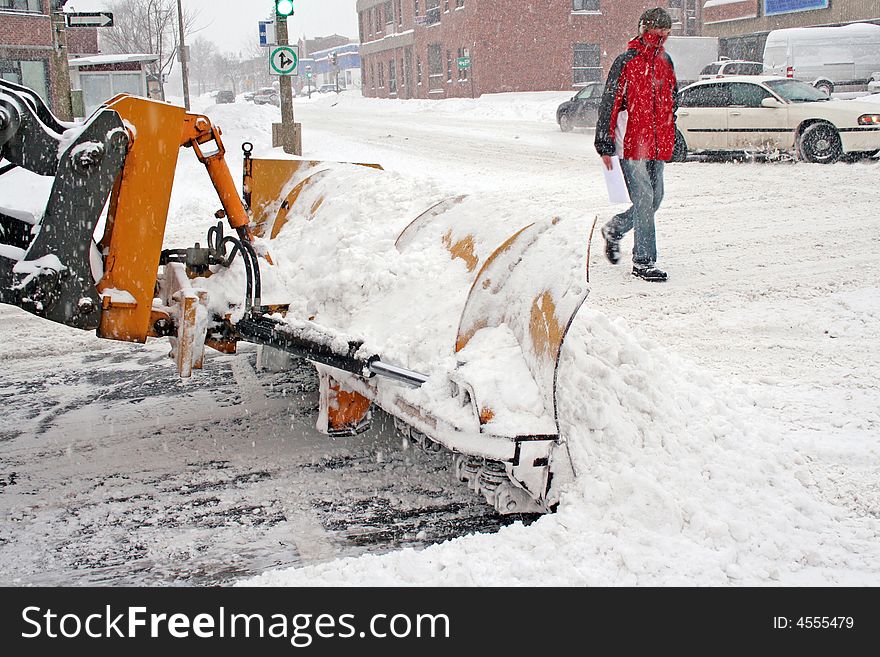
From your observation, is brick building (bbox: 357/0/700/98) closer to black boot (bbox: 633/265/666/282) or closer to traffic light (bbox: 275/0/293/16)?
traffic light (bbox: 275/0/293/16)

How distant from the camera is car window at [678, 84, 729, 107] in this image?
13.7 metres

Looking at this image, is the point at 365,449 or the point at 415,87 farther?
the point at 415,87

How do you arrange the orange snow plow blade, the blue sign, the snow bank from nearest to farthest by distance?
the snow bank → the orange snow plow blade → the blue sign

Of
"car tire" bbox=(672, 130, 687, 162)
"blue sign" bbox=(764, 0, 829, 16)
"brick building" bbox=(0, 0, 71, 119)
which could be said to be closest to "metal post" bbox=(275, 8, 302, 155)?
"car tire" bbox=(672, 130, 687, 162)

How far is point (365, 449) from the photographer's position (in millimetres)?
3852

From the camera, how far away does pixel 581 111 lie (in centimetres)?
2205

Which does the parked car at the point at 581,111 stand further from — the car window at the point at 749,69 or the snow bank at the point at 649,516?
the snow bank at the point at 649,516

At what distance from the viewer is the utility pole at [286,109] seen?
11969 mm

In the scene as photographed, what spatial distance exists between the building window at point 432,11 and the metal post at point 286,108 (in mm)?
34107

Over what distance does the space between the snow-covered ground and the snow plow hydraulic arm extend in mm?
811

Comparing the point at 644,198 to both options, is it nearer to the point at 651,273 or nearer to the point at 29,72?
the point at 651,273
